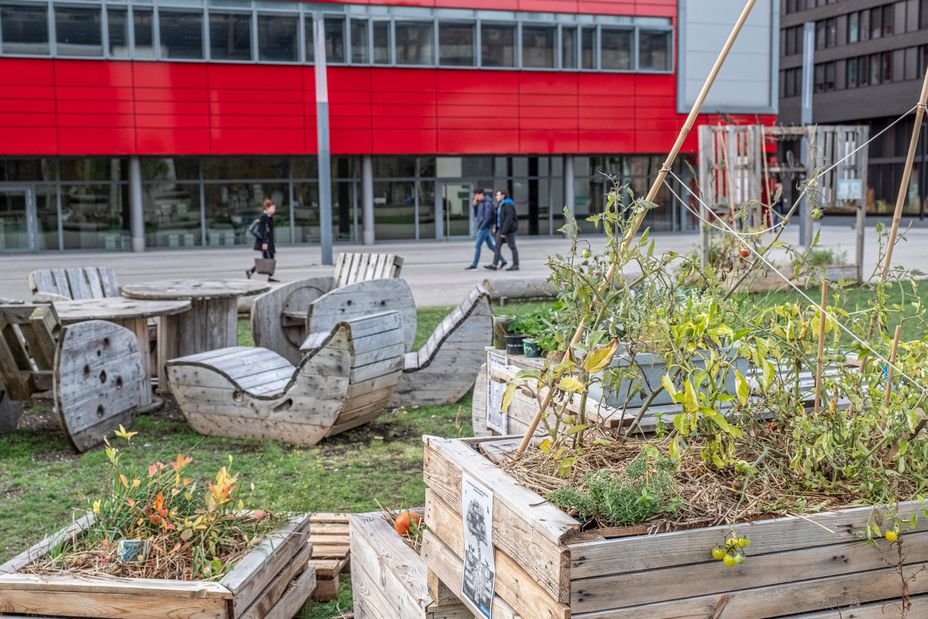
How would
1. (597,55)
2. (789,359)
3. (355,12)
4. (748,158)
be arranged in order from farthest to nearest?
(597,55), (355,12), (748,158), (789,359)

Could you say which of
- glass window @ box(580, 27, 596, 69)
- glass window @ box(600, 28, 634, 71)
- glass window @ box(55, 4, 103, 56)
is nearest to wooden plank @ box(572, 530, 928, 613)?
glass window @ box(55, 4, 103, 56)

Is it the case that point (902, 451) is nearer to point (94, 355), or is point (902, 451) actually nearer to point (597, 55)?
point (94, 355)

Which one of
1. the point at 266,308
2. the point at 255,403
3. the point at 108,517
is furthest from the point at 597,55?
the point at 108,517

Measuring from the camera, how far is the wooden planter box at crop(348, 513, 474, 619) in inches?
125

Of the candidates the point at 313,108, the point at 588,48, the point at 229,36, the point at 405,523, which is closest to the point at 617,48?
the point at 588,48

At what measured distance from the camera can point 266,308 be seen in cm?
980

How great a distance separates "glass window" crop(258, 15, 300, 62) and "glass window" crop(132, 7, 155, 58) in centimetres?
299

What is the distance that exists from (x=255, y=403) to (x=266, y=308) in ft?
9.61

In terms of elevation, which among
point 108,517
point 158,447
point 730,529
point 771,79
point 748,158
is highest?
point 771,79

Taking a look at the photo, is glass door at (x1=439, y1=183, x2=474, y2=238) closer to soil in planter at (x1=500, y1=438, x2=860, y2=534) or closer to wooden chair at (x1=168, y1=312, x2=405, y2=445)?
wooden chair at (x1=168, y1=312, x2=405, y2=445)

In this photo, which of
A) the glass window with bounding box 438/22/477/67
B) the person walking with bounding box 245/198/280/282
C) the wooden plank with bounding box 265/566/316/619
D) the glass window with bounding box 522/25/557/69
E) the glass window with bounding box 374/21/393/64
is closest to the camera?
the wooden plank with bounding box 265/566/316/619

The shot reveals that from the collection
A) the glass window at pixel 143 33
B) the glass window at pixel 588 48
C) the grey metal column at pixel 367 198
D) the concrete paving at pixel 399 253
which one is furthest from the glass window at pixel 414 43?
the glass window at pixel 143 33

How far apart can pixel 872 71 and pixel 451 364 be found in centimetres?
5622

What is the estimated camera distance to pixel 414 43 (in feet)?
104
